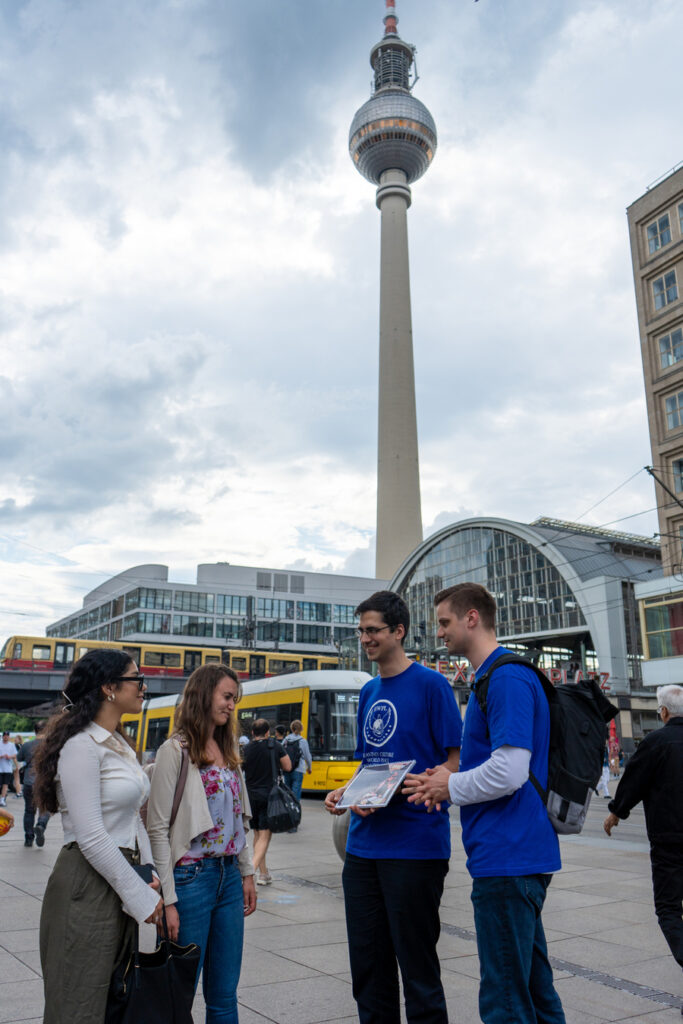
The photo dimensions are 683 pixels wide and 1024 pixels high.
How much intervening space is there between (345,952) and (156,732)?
23008 mm

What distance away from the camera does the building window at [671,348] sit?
31422 millimetres

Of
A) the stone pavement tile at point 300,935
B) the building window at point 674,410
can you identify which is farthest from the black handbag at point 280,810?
the building window at point 674,410

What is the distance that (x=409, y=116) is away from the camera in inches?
3893

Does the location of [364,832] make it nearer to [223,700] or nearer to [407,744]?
[407,744]

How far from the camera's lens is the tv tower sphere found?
98.9m

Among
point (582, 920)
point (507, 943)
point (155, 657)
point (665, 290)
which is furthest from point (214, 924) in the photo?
point (155, 657)

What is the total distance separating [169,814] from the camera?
10.9 feet

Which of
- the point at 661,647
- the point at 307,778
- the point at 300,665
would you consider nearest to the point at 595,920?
the point at 307,778

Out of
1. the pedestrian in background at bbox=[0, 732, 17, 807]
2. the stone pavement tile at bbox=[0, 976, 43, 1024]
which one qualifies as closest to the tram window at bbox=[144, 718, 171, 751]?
the pedestrian in background at bbox=[0, 732, 17, 807]

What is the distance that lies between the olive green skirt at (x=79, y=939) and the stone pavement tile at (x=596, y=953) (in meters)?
3.83

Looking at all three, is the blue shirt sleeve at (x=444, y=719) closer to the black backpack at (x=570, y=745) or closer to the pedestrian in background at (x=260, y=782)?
the black backpack at (x=570, y=745)

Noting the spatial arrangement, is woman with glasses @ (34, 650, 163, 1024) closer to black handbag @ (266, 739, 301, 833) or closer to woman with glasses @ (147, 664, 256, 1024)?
woman with glasses @ (147, 664, 256, 1024)

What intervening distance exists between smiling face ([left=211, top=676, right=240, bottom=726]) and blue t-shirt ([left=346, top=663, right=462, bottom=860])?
1.99 ft

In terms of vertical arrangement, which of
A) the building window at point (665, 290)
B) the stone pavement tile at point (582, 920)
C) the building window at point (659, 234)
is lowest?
the stone pavement tile at point (582, 920)
